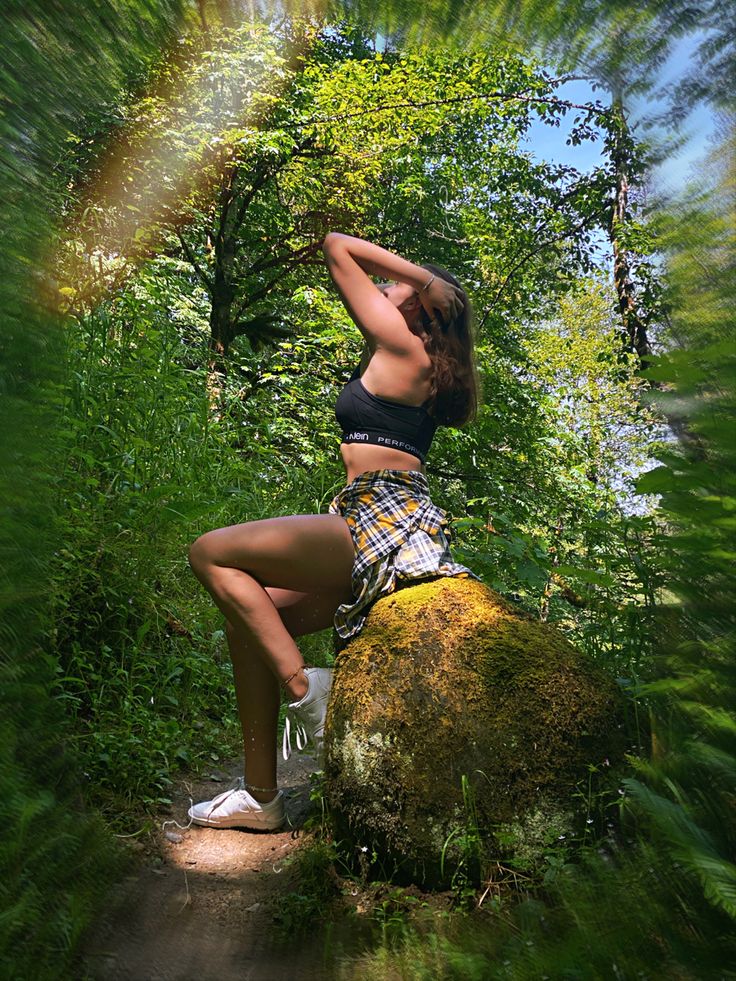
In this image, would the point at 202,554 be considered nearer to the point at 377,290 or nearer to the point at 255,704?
the point at 255,704

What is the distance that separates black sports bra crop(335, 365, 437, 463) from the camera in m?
3.15

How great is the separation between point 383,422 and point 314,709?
3.61 ft

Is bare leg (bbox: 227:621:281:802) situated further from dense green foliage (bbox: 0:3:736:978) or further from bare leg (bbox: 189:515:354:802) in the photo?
dense green foliage (bbox: 0:3:736:978)

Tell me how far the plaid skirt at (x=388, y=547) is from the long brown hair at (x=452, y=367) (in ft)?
1.93

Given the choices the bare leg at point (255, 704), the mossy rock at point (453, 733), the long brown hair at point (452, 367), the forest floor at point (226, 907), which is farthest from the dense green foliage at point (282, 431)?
the long brown hair at point (452, 367)

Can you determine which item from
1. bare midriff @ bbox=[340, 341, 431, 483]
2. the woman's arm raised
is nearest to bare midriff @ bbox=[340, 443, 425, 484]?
bare midriff @ bbox=[340, 341, 431, 483]

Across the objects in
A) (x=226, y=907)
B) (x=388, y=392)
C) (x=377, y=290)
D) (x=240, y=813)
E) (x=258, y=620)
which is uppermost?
(x=377, y=290)

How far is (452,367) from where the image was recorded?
3.38 m

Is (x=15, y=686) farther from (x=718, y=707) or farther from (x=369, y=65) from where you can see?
(x=369, y=65)

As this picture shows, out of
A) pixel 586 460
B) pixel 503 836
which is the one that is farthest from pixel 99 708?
pixel 586 460

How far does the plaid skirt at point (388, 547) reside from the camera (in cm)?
→ 278

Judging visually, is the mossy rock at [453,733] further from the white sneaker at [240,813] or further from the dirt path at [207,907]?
the white sneaker at [240,813]

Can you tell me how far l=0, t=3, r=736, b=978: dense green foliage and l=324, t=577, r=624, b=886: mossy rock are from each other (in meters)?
0.19

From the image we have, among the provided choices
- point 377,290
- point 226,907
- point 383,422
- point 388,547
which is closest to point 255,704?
point 388,547
